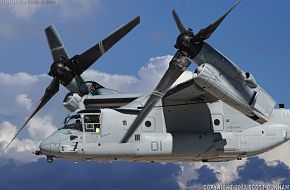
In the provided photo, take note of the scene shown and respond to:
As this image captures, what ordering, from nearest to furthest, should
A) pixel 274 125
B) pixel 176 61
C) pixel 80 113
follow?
1. pixel 176 61
2. pixel 80 113
3. pixel 274 125

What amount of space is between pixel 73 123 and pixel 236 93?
6.15 meters

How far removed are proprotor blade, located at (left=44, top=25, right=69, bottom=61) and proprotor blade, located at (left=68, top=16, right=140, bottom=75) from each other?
0.83m

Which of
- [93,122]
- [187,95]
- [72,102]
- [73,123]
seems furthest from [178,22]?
[72,102]

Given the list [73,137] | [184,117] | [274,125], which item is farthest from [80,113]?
[274,125]

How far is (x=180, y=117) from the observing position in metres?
23.3

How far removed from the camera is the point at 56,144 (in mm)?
21906

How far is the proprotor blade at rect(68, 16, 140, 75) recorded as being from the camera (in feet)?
82.8

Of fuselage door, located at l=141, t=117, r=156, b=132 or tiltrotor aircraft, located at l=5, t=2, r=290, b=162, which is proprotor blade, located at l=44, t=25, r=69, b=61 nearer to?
tiltrotor aircraft, located at l=5, t=2, r=290, b=162

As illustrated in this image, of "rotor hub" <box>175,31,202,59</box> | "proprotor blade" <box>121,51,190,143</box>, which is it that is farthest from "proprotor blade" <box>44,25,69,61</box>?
"rotor hub" <box>175,31,202,59</box>

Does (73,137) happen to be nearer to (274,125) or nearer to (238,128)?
(238,128)

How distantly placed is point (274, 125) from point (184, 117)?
381 cm

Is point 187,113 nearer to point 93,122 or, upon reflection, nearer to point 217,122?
point 217,122

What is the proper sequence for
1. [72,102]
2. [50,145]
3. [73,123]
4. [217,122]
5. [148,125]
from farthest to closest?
1. [72,102]
2. [217,122]
3. [148,125]
4. [73,123]
5. [50,145]

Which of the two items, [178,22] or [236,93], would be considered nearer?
[236,93]
